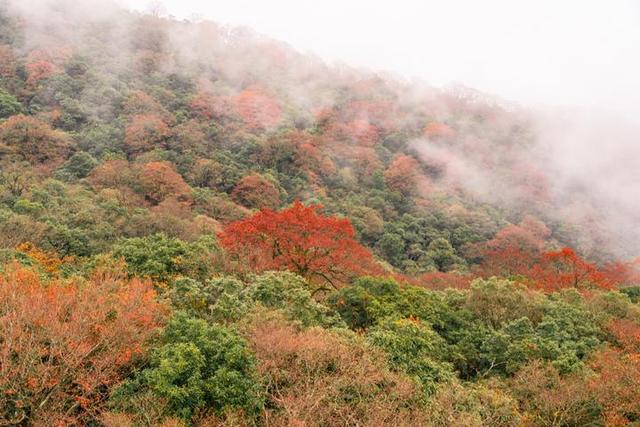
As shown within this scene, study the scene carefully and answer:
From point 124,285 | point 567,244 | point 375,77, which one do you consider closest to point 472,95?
point 375,77

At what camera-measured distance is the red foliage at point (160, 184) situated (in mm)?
50469

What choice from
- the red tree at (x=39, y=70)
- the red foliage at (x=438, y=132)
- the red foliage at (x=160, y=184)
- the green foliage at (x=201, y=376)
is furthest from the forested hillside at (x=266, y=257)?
the red tree at (x=39, y=70)

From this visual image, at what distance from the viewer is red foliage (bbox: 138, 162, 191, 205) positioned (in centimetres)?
5047

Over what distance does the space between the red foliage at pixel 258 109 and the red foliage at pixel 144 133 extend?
1588cm

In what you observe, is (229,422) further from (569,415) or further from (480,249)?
(480,249)

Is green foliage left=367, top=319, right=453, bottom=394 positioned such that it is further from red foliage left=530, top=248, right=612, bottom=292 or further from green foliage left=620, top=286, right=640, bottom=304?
green foliage left=620, top=286, right=640, bottom=304

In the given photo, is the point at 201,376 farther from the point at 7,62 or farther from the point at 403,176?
the point at 7,62

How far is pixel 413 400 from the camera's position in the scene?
1620 centimetres

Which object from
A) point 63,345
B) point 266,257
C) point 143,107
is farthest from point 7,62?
point 63,345

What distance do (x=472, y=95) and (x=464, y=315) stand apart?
112299 millimetres

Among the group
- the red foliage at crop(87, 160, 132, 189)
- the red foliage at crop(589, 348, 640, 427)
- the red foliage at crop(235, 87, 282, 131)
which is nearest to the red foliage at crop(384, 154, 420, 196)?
the red foliage at crop(235, 87, 282, 131)

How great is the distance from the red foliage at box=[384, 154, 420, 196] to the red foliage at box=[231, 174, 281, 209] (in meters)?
24.3

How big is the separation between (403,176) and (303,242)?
5083cm

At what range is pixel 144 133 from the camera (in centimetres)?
6344
